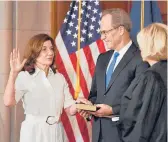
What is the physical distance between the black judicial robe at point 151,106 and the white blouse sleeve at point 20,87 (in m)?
0.90

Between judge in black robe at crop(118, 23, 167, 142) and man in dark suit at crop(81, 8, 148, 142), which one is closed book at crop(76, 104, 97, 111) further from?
judge in black robe at crop(118, 23, 167, 142)

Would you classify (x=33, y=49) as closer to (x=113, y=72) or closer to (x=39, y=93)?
(x=39, y=93)

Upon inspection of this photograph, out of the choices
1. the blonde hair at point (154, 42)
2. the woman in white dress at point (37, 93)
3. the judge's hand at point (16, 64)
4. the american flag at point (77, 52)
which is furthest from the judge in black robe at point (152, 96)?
the american flag at point (77, 52)

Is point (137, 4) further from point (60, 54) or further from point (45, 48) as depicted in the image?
point (45, 48)

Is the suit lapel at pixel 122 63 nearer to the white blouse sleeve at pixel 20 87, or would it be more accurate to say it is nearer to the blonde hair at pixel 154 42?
the blonde hair at pixel 154 42

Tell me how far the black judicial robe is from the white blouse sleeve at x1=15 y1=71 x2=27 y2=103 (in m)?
0.90

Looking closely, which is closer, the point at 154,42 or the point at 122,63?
the point at 154,42

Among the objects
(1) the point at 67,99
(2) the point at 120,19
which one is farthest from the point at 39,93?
(2) the point at 120,19

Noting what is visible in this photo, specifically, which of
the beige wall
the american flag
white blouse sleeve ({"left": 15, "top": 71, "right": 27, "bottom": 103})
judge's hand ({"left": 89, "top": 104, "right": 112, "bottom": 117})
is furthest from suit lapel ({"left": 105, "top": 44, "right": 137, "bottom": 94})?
the beige wall

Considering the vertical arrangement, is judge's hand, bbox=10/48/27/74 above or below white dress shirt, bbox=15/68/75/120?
above

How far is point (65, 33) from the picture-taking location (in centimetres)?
374

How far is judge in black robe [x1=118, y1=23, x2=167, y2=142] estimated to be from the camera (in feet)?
7.02

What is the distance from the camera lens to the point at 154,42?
2148 mm

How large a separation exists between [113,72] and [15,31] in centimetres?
150
